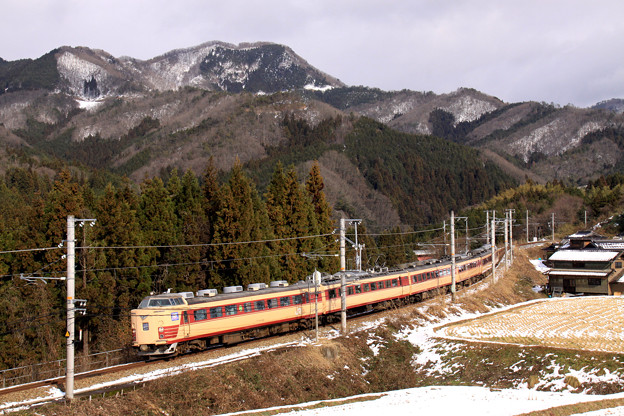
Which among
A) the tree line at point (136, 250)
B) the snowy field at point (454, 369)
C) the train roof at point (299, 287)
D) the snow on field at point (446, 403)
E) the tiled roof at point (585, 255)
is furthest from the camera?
the tiled roof at point (585, 255)

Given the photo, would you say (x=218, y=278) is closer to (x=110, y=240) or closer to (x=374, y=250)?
(x=110, y=240)

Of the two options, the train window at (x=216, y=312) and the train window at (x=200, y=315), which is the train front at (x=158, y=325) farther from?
the train window at (x=216, y=312)

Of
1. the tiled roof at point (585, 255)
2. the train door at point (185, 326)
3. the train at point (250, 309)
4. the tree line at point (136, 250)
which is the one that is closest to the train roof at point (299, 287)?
the train at point (250, 309)

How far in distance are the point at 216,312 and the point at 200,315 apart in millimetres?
965

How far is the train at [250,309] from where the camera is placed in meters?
24.4

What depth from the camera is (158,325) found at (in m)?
24.1

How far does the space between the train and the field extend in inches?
218

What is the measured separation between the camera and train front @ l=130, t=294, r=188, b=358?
79.0ft

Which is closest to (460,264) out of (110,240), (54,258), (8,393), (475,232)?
(110,240)

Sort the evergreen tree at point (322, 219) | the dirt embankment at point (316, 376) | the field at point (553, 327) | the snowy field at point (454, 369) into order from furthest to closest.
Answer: the evergreen tree at point (322, 219), the field at point (553, 327), the snowy field at point (454, 369), the dirt embankment at point (316, 376)

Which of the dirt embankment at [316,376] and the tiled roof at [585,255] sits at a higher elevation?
the tiled roof at [585,255]

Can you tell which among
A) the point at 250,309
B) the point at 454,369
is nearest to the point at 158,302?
the point at 250,309

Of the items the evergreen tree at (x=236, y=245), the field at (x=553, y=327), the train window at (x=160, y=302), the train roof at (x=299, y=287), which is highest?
the evergreen tree at (x=236, y=245)

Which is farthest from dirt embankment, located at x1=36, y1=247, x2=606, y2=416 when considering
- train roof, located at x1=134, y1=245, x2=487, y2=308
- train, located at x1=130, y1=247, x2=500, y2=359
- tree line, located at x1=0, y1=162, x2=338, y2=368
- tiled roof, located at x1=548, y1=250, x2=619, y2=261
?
tiled roof, located at x1=548, y1=250, x2=619, y2=261
